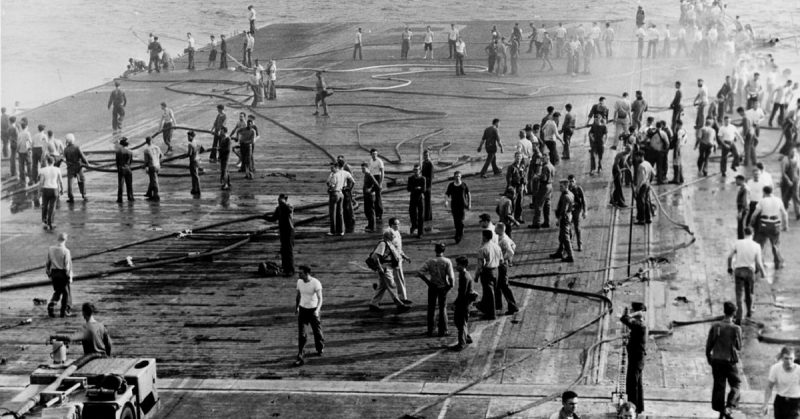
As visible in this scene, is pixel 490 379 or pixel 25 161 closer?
pixel 490 379

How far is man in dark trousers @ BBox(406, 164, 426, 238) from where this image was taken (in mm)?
26344

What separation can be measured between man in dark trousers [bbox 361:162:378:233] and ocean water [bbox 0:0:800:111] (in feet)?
176

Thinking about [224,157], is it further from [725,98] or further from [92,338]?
[725,98]

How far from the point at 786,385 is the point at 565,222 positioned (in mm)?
9298

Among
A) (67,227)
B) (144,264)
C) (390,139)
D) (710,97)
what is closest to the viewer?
(144,264)

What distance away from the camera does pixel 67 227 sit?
29281 millimetres

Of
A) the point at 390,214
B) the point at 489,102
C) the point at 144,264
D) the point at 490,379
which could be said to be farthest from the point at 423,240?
the point at 489,102

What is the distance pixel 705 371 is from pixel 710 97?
29073 millimetres

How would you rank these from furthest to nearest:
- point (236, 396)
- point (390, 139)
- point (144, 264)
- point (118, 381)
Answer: point (390, 139) < point (144, 264) < point (236, 396) < point (118, 381)

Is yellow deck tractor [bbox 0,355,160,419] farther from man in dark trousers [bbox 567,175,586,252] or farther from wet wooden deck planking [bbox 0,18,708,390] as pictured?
man in dark trousers [bbox 567,175,586,252]

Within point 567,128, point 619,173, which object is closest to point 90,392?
point 619,173

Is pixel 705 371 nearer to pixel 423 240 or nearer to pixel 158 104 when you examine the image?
pixel 423 240

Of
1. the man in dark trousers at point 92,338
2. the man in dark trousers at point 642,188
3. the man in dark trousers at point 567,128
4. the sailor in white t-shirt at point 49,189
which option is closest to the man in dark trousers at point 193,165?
the sailor in white t-shirt at point 49,189

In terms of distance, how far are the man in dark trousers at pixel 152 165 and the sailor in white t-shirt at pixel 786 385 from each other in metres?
19.8
